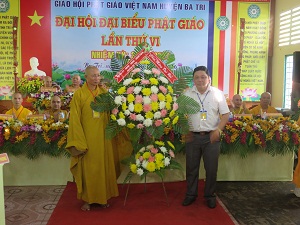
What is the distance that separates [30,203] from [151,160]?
134 cm

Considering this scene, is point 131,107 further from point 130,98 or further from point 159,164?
point 159,164

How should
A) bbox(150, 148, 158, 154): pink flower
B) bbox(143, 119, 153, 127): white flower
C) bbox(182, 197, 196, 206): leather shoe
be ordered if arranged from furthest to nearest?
bbox(182, 197, 196, 206): leather shoe → bbox(150, 148, 158, 154): pink flower → bbox(143, 119, 153, 127): white flower

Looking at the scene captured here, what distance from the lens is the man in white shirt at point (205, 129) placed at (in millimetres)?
3471

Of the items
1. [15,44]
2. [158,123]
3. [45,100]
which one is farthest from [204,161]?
[15,44]

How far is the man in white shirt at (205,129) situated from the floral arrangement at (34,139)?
58.5 inches

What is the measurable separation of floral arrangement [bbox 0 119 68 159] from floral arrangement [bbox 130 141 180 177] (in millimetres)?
1037

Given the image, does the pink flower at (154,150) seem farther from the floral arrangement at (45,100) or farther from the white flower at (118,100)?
the floral arrangement at (45,100)

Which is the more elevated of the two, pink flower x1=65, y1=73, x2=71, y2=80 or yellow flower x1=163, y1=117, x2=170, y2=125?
pink flower x1=65, y1=73, x2=71, y2=80

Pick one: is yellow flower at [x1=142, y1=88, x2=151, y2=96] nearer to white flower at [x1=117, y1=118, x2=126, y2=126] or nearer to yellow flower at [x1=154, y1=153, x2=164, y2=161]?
white flower at [x1=117, y1=118, x2=126, y2=126]

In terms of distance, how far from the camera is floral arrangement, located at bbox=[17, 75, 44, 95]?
6512 mm

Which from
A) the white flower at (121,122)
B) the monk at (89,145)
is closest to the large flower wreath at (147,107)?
the white flower at (121,122)

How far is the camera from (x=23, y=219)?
330cm

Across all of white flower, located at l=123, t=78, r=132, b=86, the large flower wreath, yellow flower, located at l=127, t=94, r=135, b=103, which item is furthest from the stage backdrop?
yellow flower, located at l=127, t=94, r=135, b=103

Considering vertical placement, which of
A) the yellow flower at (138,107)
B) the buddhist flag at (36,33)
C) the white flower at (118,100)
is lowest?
the yellow flower at (138,107)
